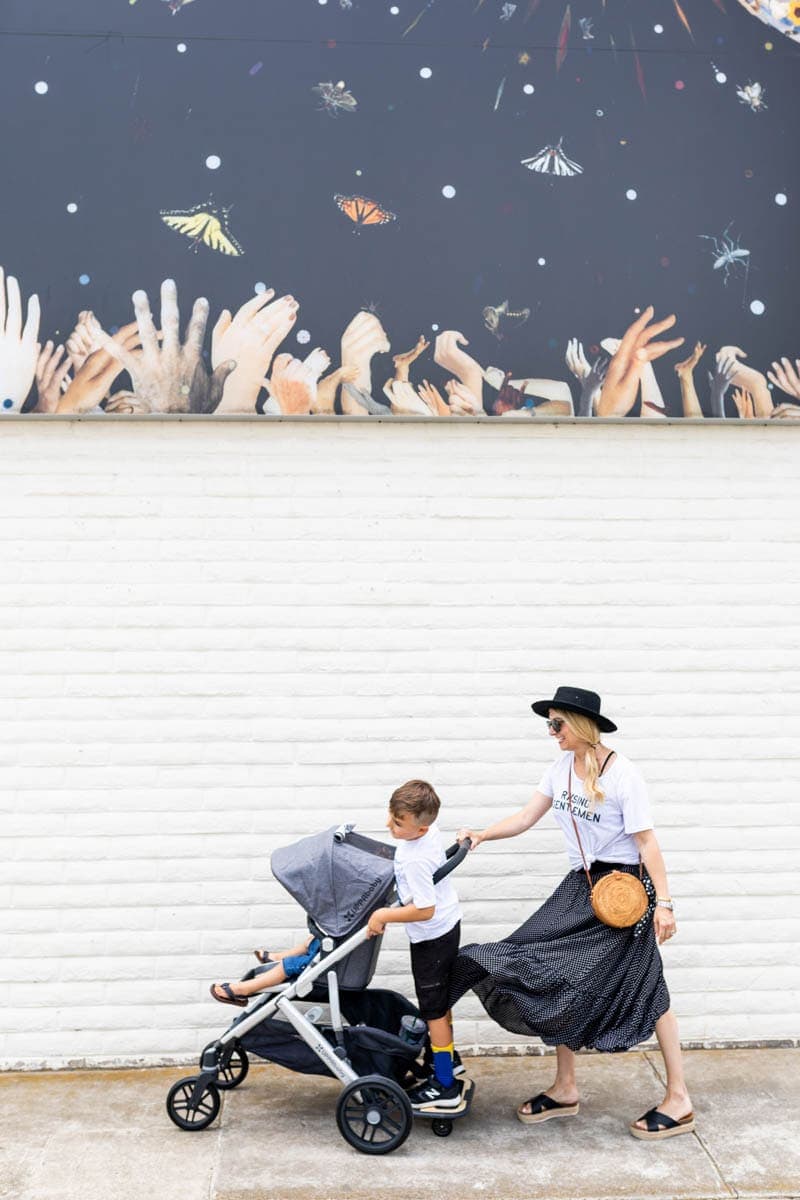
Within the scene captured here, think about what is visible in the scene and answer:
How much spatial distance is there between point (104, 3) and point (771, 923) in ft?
17.6

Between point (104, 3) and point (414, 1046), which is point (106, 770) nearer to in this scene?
point (414, 1046)

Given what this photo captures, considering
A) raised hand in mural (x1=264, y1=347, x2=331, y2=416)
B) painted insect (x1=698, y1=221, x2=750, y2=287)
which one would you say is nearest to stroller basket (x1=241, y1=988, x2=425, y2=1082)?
raised hand in mural (x1=264, y1=347, x2=331, y2=416)

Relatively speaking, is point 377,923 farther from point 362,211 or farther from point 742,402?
point 362,211

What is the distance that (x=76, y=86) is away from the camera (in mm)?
5555

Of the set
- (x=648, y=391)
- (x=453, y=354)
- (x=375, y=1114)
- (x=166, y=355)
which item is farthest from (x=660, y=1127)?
(x=166, y=355)

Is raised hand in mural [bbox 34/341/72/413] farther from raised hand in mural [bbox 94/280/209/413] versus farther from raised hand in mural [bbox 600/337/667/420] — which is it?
raised hand in mural [bbox 600/337/667/420]

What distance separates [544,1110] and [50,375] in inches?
151

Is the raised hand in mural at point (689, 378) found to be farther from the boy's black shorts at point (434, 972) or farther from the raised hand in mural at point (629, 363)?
the boy's black shorts at point (434, 972)

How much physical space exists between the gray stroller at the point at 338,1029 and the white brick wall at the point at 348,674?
813mm

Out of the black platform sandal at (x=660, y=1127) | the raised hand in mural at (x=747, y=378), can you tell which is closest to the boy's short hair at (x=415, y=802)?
the black platform sandal at (x=660, y=1127)

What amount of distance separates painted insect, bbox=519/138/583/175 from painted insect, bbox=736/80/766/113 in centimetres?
A: 90

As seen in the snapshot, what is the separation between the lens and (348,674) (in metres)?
5.49

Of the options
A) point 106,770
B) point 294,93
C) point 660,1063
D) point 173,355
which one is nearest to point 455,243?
point 294,93

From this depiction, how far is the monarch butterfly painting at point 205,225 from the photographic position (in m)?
5.49
